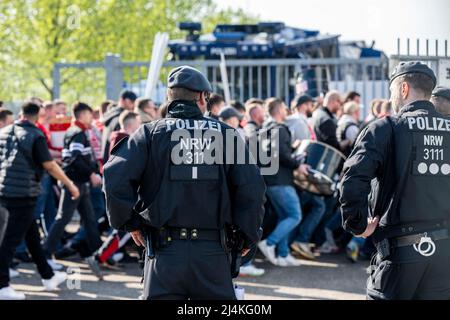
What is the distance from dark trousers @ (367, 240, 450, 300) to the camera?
475cm

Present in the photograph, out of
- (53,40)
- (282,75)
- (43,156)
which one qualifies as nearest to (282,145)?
(43,156)

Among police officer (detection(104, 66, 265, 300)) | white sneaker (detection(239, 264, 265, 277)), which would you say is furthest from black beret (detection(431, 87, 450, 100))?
white sneaker (detection(239, 264, 265, 277))

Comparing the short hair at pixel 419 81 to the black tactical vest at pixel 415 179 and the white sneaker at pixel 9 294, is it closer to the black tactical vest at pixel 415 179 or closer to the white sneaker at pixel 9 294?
the black tactical vest at pixel 415 179

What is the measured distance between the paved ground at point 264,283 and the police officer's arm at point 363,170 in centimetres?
356

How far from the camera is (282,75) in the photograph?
1371 centimetres

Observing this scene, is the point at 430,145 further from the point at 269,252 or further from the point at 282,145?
the point at 269,252

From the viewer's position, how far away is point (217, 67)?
542 inches

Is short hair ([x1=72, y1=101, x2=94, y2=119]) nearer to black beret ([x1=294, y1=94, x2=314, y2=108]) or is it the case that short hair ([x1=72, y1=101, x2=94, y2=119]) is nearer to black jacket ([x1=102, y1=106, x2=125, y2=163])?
black jacket ([x1=102, y1=106, x2=125, y2=163])

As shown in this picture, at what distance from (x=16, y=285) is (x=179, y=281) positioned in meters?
4.48

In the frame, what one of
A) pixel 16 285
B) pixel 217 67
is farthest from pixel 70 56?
pixel 16 285

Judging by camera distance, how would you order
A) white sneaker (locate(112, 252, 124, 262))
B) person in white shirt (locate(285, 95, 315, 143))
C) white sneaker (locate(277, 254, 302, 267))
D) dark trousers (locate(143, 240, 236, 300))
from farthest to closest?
person in white shirt (locate(285, 95, 315, 143)), white sneaker (locate(277, 254, 302, 267)), white sneaker (locate(112, 252, 124, 262)), dark trousers (locate(143, 240, 236, 300))

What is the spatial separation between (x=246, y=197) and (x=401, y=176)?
34.9 inches

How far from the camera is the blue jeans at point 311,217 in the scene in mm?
10477
